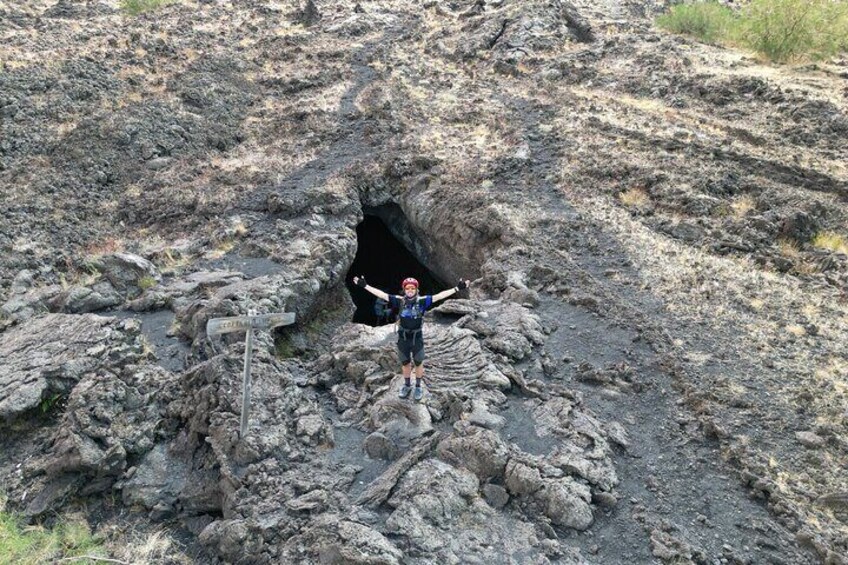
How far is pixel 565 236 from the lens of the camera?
→ 48.5 feet

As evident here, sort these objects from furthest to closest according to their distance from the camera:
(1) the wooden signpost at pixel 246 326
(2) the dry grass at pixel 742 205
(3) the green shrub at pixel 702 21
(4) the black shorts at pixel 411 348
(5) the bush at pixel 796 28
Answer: (3) the green shrub at pixel 702 21 → (5) the bush at pixel 796 28 → (2) the dry grass at pixel 742 205 → (4) the black shorts at pixel 411 348 → (1) the wooden signpost at pixel 246 326

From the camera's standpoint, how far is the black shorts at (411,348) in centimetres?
876

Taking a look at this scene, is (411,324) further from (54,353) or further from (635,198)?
(635,198)

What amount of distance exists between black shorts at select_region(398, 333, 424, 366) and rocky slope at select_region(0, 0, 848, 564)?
70 cm

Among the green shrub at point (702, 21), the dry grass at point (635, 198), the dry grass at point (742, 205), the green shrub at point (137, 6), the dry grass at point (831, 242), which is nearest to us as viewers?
the dry grass at point (831, 242)

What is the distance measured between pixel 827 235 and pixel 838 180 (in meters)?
2.41

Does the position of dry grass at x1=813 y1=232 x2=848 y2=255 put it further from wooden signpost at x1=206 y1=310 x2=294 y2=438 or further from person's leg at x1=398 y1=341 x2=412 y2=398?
wooden signpost at x1=206 y1=310 x2=294 y2=438

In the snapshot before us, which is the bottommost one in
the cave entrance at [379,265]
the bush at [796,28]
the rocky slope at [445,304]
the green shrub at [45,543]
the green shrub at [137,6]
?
the cave entrance at [379,265]

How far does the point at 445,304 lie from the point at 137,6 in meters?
29.8

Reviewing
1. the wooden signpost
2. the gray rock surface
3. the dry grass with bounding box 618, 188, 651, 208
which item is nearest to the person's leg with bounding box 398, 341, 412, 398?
the wooden signpost

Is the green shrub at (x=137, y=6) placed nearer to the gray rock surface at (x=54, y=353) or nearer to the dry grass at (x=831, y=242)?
the gray rock surface at (x=54, y=353)

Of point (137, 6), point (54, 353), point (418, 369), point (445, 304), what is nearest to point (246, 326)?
point (418, 369)

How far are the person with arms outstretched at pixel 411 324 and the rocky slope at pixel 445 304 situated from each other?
0.45m

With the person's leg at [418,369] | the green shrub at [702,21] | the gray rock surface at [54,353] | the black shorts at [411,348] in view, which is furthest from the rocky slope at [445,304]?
the green shrub at [702,21]
